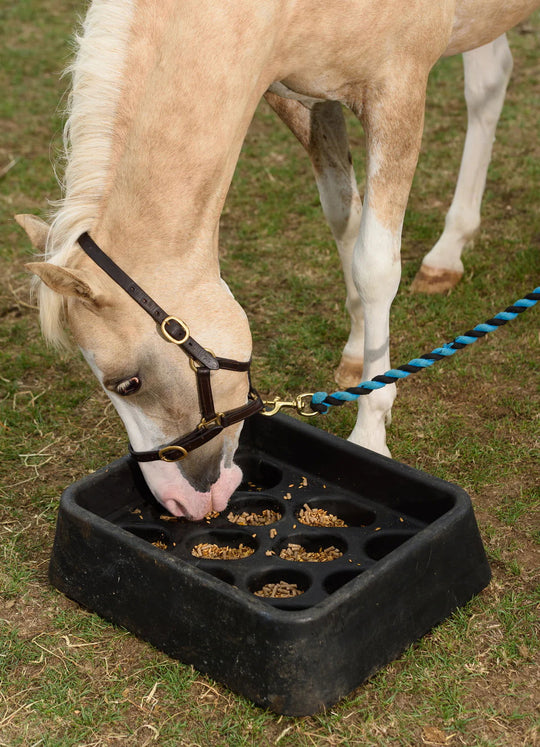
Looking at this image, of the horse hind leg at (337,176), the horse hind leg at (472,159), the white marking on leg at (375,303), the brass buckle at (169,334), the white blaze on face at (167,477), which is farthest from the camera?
the horse hind leg at (472,159)

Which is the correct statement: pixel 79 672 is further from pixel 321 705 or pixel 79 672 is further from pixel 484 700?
pixel 484 700

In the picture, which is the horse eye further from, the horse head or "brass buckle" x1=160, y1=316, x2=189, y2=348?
"brass buckle" x1=160, y1=316, x2=189, y2=348

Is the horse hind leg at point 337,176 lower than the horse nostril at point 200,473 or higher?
higher

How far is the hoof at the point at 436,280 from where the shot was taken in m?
4.37

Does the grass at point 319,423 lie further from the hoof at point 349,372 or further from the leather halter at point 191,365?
the leather halter at point 191,365

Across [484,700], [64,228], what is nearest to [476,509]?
[484,700]

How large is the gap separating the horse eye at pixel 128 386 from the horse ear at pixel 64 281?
9.1 inches

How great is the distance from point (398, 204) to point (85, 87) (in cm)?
106

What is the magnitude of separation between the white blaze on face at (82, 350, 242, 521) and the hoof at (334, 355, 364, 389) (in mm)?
997

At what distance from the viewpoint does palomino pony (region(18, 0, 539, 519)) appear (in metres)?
2.40

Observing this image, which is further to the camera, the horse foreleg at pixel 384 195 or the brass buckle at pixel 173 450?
the horse foreleg at pixel 384 195

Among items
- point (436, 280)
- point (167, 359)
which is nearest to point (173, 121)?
point (167, 359)

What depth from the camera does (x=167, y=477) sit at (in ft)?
8.87

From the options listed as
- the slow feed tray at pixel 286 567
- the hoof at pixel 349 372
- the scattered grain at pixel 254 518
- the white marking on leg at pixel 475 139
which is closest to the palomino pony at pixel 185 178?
the scattered grain at pixel 254 518
